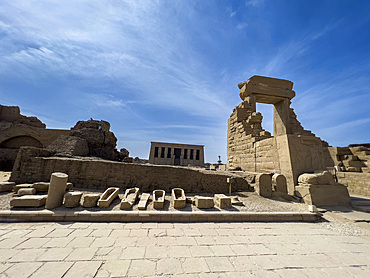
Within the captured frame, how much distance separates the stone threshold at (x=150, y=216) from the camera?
3816mm

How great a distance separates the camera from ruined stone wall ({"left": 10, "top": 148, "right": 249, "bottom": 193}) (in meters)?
6.78

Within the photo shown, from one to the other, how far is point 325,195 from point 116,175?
8535 millimetres

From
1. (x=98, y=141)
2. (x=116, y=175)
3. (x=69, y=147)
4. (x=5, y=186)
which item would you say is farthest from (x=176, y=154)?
(x=5, y=186)

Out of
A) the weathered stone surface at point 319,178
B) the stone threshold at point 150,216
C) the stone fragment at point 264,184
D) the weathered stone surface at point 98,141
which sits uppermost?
the weathered stone surface at point 98,141

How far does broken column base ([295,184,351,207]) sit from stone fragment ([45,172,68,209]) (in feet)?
27.6

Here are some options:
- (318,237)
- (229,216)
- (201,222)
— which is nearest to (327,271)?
(318,237)

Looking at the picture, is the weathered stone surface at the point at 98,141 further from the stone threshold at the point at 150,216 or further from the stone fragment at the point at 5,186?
the stone threshold at the point at 150,216

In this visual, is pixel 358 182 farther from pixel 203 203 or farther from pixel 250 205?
pixel 203 203

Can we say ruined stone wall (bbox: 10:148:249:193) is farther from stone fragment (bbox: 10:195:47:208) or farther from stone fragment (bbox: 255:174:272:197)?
stone fragment (bbox: 10:195:47:208)

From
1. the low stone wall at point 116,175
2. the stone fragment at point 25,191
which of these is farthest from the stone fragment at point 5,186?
the stone fragment at point 25,191

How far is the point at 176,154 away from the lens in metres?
23.8

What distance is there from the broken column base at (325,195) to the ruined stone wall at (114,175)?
274cm

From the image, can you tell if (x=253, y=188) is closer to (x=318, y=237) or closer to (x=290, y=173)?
(x=290, y=173)

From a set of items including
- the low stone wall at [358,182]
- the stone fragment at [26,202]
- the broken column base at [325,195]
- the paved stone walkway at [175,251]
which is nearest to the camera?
the paved stone walkway at [175,251]
